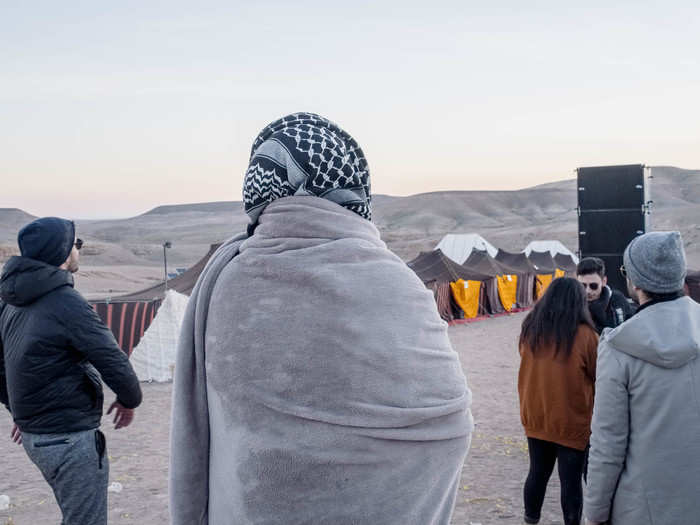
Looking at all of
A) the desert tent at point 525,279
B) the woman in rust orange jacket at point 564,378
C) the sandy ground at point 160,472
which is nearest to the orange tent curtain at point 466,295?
the desert tent at point 525,279

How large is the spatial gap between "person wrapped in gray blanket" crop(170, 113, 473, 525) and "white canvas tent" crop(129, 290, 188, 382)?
9.63 metres

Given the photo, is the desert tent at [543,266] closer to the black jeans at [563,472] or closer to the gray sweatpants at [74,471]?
the black jeans at [563,472]

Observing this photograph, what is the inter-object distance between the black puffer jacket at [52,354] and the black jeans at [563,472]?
8.04 feet

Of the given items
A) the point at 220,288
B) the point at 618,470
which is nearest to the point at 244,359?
the point at 220,288

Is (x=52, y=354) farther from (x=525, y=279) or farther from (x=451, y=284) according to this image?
(x=525, y=279)

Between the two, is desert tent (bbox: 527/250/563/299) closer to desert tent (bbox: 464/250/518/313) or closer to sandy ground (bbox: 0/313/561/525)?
desert tent (bbox: 464/250/518/313)

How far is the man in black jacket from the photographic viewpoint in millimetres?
2852

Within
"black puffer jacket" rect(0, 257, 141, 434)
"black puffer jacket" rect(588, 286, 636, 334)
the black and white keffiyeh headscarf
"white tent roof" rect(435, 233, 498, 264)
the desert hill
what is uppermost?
the black and white keffiyeh headscarf

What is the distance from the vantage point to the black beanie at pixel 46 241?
303 cm

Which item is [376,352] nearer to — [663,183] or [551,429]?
[551,429]

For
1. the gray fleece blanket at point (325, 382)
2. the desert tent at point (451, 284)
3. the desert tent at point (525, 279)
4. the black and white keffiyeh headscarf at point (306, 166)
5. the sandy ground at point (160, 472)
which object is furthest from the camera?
the desert tent at point (525, 279)

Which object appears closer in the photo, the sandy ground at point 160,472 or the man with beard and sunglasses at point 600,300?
the man with beard and sunglasses at point 600,300

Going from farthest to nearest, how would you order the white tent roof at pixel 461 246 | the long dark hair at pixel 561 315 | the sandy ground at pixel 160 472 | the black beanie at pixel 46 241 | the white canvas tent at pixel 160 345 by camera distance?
the white tent roof at pixel 461 246 < the white canvas tent at pixel 160 345 < the sandy ground at pixel 160 472 < the long dark hair at pixel 561 315 < the black beanie at pixel 46 241

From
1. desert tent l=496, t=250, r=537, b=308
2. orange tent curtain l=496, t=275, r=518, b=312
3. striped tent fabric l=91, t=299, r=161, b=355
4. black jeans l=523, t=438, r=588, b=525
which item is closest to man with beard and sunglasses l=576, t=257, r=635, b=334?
black jeans l=523, t=438, r=588, b=525
